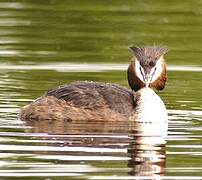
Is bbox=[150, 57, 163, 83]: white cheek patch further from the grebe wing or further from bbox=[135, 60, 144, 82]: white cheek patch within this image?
the grebe wing

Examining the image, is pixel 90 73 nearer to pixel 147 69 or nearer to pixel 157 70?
pixel 157 70

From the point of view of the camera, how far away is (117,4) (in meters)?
31.9

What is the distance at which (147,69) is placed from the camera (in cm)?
1766

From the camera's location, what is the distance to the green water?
14391 mm

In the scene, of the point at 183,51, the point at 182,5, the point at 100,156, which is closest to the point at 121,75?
the point at 183,51

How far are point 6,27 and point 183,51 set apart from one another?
187 inches

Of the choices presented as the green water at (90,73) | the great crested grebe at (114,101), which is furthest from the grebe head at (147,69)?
the green water at (90,73)

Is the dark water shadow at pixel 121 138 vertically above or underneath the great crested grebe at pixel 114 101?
underneath

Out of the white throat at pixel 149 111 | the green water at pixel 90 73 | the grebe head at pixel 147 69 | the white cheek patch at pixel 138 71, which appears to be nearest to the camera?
the green water at pixel 90 73

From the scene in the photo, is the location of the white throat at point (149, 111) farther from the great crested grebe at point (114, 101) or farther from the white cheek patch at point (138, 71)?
the white cheek patch at point (138, 71)

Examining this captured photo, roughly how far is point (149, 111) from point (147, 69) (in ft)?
1.96

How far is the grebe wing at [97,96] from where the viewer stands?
1758 cm

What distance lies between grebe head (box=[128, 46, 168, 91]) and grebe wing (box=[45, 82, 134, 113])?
0.23 m

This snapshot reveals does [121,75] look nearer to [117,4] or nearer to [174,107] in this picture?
[174,107]
